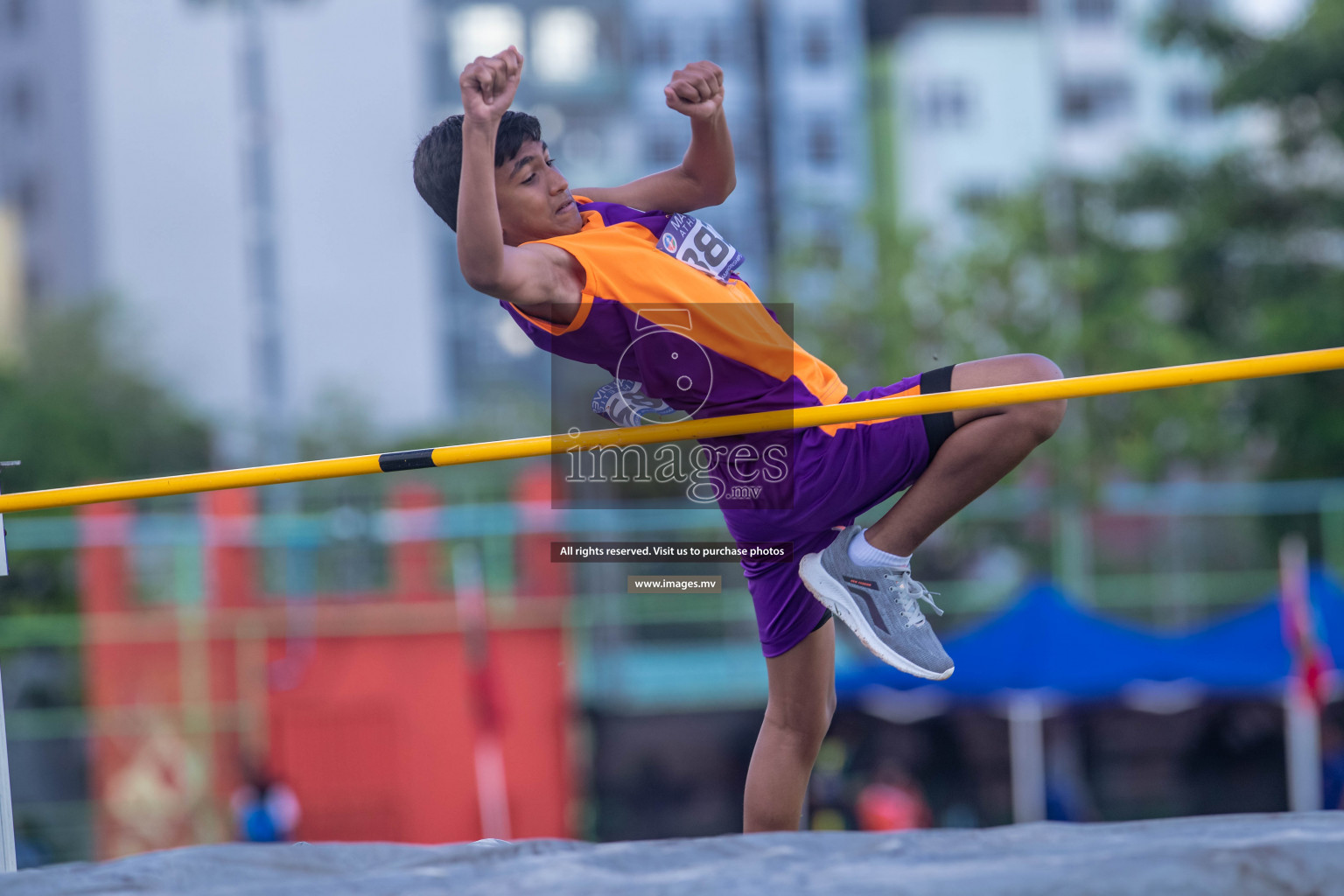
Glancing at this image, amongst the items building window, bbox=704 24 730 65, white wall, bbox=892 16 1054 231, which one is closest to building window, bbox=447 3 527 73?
building window, bbox=704 24 730 65

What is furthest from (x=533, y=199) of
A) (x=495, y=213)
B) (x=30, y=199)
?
(x=30, y=199)

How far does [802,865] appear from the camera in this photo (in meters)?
2.77

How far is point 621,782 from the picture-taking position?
10.8 meters

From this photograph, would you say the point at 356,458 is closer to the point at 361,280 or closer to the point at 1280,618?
the point at 1280,618

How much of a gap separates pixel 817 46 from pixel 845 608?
3248 cm

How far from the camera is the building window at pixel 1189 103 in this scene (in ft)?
114

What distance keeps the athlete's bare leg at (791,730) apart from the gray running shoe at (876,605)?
17 cm

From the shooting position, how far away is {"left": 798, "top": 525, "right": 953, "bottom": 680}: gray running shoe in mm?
3012

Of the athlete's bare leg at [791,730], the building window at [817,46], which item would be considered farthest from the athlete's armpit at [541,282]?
the building window at [817,46]

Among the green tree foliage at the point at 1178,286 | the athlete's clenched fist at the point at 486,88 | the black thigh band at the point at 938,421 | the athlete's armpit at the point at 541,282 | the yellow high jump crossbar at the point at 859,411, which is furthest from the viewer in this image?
the green tree foliage at the point at 1178,286

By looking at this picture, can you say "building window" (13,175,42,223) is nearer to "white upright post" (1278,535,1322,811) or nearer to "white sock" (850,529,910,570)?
"white upright post" (1278,535,1322,811)

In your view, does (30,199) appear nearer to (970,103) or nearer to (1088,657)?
(970,103)

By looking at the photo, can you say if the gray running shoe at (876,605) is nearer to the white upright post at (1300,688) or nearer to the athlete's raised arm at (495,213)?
the athlete's raised arm at (495,213)

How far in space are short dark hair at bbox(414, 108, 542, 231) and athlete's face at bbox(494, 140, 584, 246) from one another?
1.1 inches
